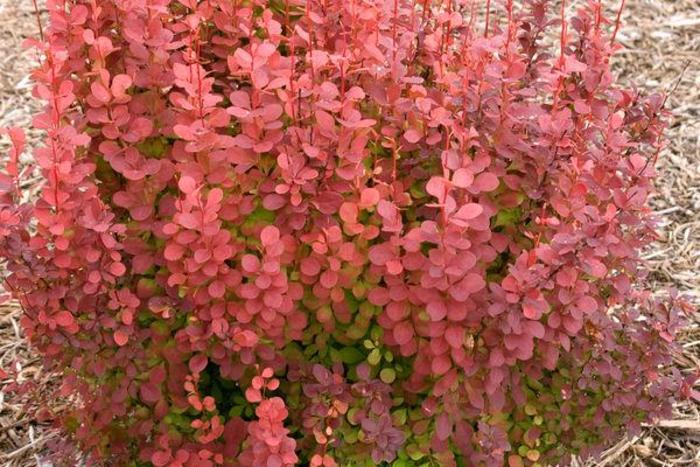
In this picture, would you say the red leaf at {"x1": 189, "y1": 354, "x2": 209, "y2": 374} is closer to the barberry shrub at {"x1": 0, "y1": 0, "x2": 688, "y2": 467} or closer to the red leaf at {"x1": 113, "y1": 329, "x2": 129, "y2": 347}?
the barberry shrub at {"x1": 0, "y1": 0, "x2": 688, "y2": 467}

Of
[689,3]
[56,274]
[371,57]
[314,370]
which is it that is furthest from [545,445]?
[689,3]

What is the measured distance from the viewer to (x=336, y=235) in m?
1.88

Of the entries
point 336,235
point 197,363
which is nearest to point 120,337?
point 197,363

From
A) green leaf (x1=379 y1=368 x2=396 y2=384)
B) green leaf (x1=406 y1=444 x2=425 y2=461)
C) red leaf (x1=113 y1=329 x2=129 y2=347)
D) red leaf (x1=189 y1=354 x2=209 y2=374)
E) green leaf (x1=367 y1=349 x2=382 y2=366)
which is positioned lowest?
green leaf (x1=406 y1=444 x2=425 y2=461)

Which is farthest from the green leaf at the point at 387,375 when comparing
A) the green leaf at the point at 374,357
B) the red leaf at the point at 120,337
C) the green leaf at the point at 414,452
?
the red leaf at the point at 120,337

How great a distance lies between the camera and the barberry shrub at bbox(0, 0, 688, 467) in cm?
188

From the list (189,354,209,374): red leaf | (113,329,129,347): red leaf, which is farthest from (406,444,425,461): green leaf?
(113,329,129,347): red leaf

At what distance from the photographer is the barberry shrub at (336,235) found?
6.17 feet

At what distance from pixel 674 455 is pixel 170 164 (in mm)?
2021

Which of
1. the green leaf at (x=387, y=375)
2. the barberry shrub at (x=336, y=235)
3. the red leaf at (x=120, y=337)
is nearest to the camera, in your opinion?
the barberry shrub at (x=336, y=235)

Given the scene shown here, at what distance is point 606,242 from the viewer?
72.6 inches

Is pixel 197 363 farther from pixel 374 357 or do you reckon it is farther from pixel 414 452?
pixel 414 452

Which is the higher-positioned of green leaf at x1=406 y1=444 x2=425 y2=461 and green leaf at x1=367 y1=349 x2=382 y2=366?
green leaf at x1=367 y1=349 x2=382 y2=366

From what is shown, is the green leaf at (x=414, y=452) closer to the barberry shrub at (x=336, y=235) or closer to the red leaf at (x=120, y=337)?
the barberry shrub at (x=336, y=235)
